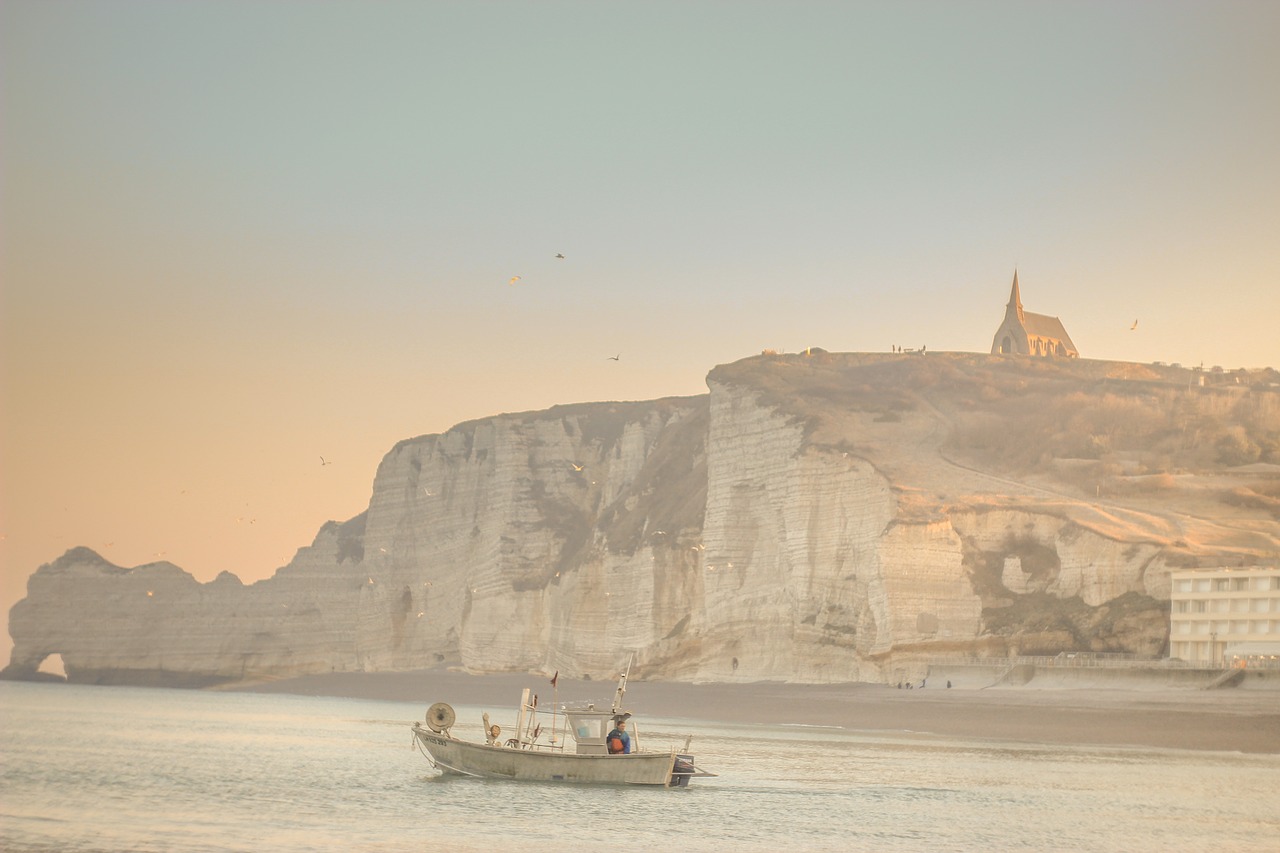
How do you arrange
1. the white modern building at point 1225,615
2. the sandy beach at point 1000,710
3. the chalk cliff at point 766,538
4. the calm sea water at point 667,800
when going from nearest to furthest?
the calm sea water at point 667,800, the sandy beach at point 1000,710, the white modern building at point 1225,615, the chalk cliff at point 766,538

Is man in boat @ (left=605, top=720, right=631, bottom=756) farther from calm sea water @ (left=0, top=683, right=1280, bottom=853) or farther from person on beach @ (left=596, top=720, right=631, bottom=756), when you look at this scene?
calm sea water @ (left=0, top=683, right=1280, bottom=853)

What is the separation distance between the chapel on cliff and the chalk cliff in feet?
73.2

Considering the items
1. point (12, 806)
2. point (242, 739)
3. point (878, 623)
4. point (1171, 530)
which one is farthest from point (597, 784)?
point (1171, 530)

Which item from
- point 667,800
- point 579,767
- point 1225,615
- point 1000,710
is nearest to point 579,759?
point 579,767

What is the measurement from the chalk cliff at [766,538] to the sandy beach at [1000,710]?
4.75 metres

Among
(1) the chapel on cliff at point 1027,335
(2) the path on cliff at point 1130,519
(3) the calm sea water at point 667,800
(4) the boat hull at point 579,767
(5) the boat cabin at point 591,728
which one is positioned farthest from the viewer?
(1) the chapel on cliff at point 1027,335

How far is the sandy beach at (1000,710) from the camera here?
2208 inches

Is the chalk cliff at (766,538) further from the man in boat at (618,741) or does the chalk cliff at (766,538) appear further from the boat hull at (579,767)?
the man in boat at (618,741)

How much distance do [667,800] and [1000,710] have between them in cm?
3054

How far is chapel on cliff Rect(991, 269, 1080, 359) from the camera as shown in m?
150

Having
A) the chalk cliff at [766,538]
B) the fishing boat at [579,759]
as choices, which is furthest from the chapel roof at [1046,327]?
the fishing boat at [579,759]

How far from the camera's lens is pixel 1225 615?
229 feet

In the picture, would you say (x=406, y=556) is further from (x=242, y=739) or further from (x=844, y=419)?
(x=242, y=739)

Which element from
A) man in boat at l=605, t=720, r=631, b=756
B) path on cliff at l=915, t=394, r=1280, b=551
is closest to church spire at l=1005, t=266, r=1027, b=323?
path on cliff at l=915, t=394, r=1280, b=551
